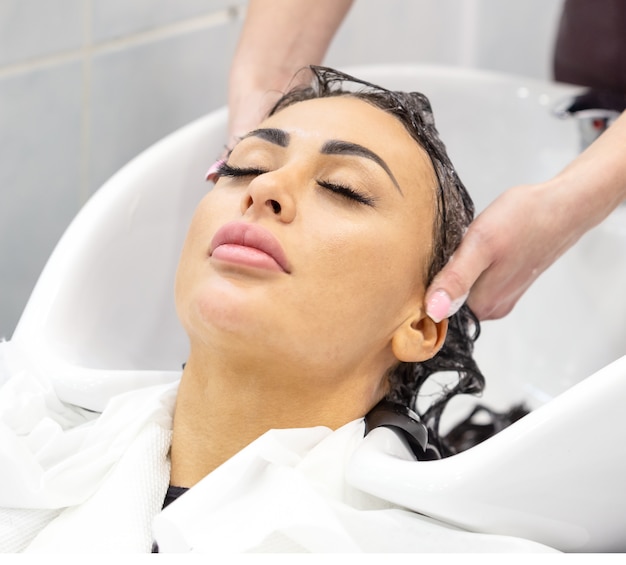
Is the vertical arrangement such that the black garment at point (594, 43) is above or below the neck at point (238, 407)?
above

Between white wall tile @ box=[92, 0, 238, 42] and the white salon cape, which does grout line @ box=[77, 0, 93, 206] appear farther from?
the white salon cape

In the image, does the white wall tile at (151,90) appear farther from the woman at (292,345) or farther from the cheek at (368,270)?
the cheek at (368,270)

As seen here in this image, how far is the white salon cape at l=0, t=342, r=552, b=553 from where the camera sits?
0.88 m

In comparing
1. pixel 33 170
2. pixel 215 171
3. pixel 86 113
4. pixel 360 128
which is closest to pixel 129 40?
pixel 86 113

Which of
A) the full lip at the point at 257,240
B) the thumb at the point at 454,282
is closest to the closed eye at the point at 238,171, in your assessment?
the full lip at the point at 257,240

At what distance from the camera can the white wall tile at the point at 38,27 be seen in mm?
1446

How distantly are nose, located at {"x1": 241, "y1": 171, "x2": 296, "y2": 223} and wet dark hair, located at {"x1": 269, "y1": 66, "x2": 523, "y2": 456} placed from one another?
0.62 feet

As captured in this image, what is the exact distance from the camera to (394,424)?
106cm

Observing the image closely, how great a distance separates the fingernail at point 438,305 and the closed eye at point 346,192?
122 millimetres

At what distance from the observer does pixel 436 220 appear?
1.10 metres

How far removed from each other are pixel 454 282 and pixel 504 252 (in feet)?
0.36

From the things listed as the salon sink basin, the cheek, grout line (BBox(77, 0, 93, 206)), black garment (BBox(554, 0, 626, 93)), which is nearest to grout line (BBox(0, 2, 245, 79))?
grout line (BBox(77, 0, 93, 206))

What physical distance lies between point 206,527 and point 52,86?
0.91m

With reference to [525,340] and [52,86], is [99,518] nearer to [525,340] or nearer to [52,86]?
[52,86]
